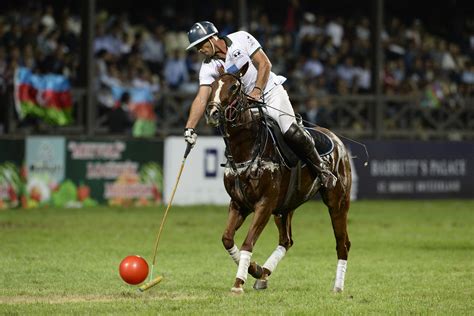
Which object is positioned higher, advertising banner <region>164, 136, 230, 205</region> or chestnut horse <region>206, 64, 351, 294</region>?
chestnut horse <region>206, 64, 351, 294</region>

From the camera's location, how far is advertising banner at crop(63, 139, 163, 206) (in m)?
23.6

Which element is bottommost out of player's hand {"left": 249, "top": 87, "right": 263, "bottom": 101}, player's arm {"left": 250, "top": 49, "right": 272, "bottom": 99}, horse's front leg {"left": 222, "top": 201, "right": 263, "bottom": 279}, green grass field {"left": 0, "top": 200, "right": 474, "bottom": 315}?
green grass field {"left": 0, "top": 200, "right": 474, "bottom": 315}

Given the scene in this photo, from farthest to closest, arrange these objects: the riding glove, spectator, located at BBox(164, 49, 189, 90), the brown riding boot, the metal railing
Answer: spectator, located at BBox(164, 49, 189, 90), the metal railing, the brown riding boot, the riding glove

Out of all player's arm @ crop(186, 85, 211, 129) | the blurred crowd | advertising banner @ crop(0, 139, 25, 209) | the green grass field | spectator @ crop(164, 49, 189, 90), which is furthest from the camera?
spectator @ crop(164, 49, 189, 90)

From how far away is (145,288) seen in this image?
11422 millimetres

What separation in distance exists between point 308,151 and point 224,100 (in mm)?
1435

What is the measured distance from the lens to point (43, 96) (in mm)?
23375

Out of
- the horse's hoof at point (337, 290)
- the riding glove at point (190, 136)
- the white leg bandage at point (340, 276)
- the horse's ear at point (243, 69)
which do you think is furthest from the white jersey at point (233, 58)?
the horse's hoof at point (337, 290)

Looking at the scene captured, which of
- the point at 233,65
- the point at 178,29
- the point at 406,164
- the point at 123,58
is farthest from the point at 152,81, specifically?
the point at 233,65

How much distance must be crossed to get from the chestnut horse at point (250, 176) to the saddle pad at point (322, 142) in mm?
373

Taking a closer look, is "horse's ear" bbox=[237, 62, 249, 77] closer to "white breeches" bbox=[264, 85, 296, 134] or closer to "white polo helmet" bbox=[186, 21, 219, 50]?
"white breeches" bbox=[264, 85, 296, 134]

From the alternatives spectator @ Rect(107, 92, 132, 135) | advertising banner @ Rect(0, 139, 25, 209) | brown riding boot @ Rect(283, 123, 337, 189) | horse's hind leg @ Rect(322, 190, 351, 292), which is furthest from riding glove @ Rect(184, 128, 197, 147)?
spectator @ Rect(107, 92, 132, 135)

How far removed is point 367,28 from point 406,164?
5684 mm

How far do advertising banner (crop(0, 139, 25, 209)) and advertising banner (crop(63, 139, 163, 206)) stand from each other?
3.33 feet
